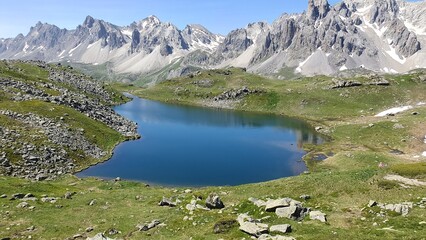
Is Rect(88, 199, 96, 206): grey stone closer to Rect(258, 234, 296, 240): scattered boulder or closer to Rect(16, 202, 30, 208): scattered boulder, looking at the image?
Rect(16, 202, 30, 208): scattered boulder

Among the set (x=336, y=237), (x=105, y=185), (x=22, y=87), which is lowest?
(x=105, y=185)

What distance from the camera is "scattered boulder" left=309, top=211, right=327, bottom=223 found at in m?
34.3

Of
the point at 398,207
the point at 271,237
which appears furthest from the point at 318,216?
the point at 398,207

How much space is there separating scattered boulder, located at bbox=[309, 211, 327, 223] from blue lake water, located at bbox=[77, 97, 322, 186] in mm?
37286

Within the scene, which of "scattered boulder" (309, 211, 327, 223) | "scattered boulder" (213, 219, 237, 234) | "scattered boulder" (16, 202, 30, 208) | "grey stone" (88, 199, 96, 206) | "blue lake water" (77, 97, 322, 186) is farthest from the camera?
"blue lake water" (77, 97, 322, 186)

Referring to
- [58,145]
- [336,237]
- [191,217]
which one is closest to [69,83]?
[58,145]

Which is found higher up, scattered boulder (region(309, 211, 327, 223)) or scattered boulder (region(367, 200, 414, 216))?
scattered boulder (region(367, 200, 414, 216))

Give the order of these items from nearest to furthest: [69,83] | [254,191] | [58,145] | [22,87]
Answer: [254,191]
[58,145]
[22,87]
[69,83]

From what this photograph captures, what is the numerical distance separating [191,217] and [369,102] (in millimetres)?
147678

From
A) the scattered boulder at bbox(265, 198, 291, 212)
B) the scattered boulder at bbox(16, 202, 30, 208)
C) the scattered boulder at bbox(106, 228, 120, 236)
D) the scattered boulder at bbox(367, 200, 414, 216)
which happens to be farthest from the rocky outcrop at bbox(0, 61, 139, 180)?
the scattered boulder at bbox(367, 200, 414, 216)

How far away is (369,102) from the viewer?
166 meters

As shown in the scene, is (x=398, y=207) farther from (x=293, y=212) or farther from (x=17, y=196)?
(x=17, y=196)

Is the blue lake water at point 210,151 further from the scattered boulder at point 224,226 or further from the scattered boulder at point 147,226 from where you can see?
the scattered boulder at point 224,226

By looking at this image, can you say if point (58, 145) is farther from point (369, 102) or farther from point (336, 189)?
point (369, 102)
